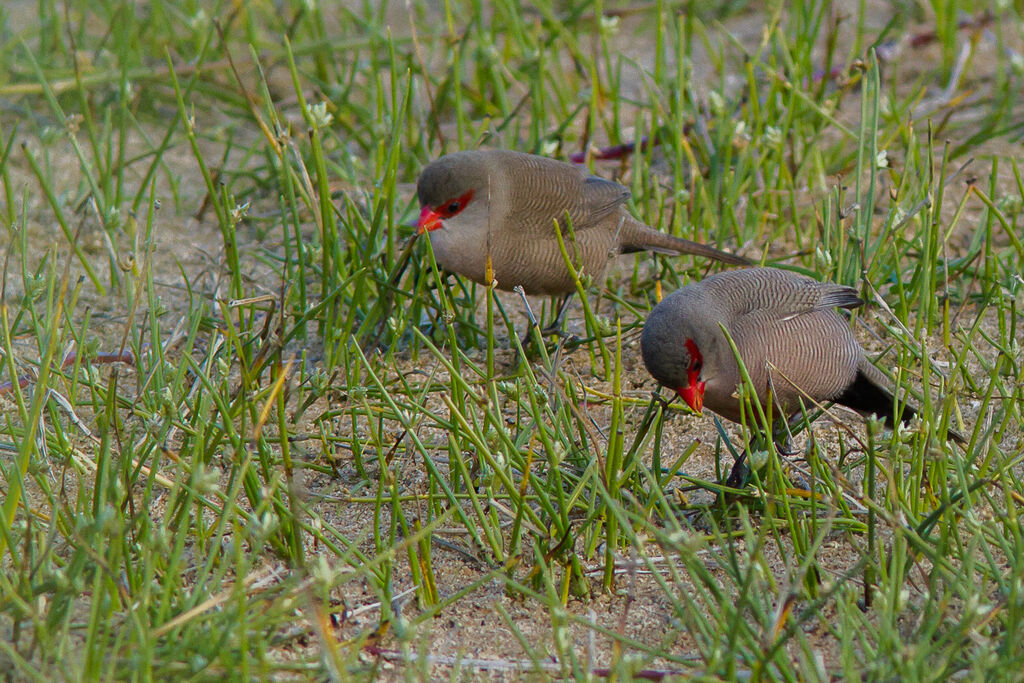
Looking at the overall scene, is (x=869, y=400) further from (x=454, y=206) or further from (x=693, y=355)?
(x=454, y=206)

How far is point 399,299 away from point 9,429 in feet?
3.99

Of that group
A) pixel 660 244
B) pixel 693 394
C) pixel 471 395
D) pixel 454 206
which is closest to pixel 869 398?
pixel 693 394

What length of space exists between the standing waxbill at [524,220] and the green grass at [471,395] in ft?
0.39

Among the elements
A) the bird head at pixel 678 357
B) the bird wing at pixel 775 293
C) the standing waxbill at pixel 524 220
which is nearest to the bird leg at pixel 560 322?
the standing waxbill at pixel 524 220

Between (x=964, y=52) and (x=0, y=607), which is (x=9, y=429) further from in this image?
(x=964, y=52)

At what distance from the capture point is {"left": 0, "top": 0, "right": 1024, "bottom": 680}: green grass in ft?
6.63

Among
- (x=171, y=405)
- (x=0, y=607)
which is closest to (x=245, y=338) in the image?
(x=171, y=405)

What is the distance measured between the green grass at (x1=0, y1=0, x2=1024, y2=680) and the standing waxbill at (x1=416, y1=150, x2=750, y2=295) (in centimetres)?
12

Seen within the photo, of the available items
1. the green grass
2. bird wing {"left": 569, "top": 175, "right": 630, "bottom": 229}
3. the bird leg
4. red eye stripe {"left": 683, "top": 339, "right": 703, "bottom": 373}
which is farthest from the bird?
bird wing {"left": 569, "top": 175, "right": 630, "bottom": 229}

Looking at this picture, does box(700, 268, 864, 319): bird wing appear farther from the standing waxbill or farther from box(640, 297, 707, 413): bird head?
the standing waxbill

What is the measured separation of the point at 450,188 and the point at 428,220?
5.0 inches

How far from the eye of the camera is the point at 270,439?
9.39ft

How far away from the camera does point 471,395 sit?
2.59 meters

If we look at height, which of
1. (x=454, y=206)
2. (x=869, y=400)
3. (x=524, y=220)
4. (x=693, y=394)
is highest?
(x=454, y=206)
